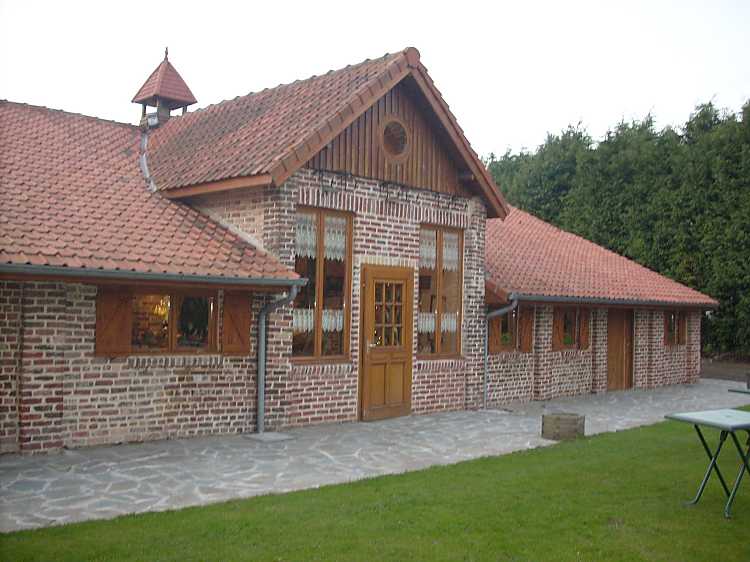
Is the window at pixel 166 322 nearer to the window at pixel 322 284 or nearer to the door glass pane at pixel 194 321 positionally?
the door glass pane at pixel 194 321

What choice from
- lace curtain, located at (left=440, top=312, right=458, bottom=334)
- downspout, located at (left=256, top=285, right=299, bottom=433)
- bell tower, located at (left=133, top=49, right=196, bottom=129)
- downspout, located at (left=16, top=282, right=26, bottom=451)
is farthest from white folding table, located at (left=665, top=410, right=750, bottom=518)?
bell tower, located at (left=133, top=49, right=196, bottom=129)

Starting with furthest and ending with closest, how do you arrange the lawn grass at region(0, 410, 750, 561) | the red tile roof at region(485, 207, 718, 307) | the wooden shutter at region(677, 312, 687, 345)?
1. the wooden shutter at region(677, 312, 687, 345)
2. the red tile roof at region(485, 207, 718, 307)
3. the lawn grass at region(0, 410, 750, 561)

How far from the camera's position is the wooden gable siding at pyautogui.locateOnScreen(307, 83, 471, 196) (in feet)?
40.5

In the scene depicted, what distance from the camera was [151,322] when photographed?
34.4 ft

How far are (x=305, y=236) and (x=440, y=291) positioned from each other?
10.2 feet

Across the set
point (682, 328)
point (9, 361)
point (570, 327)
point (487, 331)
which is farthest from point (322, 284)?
point (682, 328)

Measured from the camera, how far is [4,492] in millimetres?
7543

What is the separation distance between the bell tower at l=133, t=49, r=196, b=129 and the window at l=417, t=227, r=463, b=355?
6.87 m

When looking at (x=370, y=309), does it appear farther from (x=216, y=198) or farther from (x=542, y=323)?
(x=542, y=323)

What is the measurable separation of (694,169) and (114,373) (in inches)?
785

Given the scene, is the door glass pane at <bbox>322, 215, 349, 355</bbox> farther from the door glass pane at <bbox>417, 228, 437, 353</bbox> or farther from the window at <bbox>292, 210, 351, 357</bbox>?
the door glass pane at <bbox>417, 228, 437, 353</bbox>

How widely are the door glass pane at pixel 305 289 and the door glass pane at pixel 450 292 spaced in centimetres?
294

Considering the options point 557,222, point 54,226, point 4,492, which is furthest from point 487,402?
point 557,222

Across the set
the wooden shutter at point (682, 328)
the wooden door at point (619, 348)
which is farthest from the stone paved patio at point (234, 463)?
the wooden shutter at point (682, 328)
